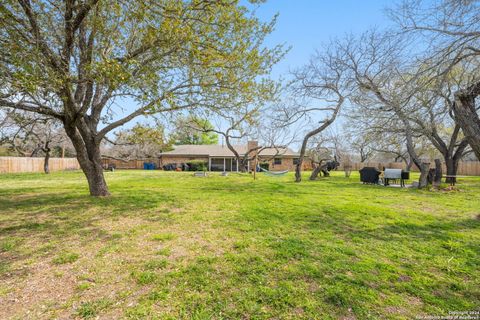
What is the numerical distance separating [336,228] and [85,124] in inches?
281

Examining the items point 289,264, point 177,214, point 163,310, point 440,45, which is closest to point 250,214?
point 177,214

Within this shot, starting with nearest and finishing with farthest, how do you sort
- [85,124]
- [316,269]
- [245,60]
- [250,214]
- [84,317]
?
[84,317]
[316,269]
[250,214]
[245,60]
[85,124]

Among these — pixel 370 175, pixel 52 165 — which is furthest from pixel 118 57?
pixel 52 165

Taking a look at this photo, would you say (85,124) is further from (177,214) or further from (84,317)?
(84,317)

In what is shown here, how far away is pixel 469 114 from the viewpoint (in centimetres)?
491

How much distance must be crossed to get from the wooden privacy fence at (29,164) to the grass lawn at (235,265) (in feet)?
67.2

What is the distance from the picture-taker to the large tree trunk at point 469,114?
4.77 m

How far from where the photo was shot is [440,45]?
455 centimetres

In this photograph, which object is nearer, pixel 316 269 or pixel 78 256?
pixel 316 269

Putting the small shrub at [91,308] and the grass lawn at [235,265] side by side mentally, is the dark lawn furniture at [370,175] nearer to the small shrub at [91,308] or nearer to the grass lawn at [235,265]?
the grass lawn at [235,265]

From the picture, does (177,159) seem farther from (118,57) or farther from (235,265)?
(235,265)

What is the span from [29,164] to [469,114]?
97.8ft

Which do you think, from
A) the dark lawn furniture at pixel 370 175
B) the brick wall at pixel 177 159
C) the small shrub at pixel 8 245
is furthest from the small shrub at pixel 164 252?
the brick wall at pixel 177 159

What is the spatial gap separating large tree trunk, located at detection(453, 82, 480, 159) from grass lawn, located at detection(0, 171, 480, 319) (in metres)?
1.80
